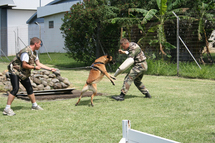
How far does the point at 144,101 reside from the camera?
23.5 feet

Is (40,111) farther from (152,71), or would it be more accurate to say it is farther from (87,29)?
(87,29)

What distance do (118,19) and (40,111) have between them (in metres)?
9.22

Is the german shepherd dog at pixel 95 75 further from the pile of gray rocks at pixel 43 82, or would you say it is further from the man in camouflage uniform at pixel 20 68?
the pile of gray rocks at pixel 43 82

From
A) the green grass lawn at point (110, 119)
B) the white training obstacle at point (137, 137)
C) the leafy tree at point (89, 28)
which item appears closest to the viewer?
the white training obstacle at point (137, 137)

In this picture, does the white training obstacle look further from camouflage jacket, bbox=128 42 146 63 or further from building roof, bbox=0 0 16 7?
building roof, bbox=0 0 16 7

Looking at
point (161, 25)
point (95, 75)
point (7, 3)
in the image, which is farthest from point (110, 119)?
point (7, 3)

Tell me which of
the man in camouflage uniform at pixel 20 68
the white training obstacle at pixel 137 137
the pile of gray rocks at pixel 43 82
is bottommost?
the pile of gray rocks at pixel 43 82

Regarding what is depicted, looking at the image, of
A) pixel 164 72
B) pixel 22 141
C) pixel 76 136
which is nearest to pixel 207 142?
pixel 76 136

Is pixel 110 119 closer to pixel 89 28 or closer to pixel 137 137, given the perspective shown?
pixel 137 137

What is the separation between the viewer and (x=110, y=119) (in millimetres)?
5363

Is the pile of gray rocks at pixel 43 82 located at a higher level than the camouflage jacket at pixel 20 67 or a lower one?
lower

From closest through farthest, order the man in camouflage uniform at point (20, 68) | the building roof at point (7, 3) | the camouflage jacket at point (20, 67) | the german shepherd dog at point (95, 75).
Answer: the man in camouflage uniform at point (20, 68), the camouflage jacket at point (20, 67), the german shepherd dog at point (95, 75), the building roof at point (7, 3)

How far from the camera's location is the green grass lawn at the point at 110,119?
14.3ft

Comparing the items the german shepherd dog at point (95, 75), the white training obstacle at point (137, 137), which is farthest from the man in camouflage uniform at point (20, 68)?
the white training obstacle at point (137, 137)
